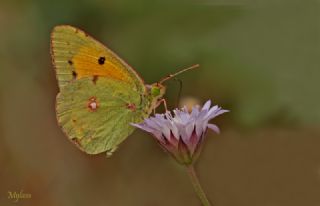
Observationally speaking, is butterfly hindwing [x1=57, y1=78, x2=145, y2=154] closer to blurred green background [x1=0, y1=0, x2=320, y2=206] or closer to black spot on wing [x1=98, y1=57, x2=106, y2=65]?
black spot on wing [x1=98, y1=57, x2=106, y2=65]

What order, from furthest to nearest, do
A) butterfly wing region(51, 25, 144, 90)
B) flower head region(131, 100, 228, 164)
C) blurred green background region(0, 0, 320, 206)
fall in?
blurred green background region(0, 0, 320, 206) → butterfly wing region(51, 25, 144, 90) → flower head region(131, 100, 228, 164)

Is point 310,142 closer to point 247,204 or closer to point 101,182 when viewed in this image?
point 247,204

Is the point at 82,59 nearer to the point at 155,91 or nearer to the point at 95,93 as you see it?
the point at 95,93

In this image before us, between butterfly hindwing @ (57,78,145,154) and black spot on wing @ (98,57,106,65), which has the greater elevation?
black spot on wing @ (98,57,106,65)

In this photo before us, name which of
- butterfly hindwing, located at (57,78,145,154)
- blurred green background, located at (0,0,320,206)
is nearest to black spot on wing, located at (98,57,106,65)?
butterfly hindwing, located at (57,78,145,154)

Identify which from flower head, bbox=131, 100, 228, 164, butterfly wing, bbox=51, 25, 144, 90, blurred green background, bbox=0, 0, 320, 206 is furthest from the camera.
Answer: blurred green background, bbox=0, 0, 320, 206

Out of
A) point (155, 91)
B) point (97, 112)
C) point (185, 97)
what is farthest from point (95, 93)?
point (185, 97)

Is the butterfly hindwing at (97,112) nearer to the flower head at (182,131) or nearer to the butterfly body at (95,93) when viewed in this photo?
the butterfly body at (95,93)
